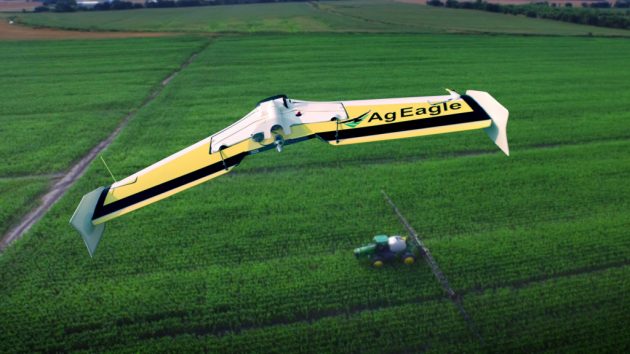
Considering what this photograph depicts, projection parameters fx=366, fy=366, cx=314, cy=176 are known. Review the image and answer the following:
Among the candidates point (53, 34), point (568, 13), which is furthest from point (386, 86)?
point (568, 13)

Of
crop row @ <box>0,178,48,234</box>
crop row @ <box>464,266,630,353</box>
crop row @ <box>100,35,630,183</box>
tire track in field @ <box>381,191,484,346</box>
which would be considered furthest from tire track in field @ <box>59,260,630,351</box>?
crop row @ <box>100,35,630,183</box>

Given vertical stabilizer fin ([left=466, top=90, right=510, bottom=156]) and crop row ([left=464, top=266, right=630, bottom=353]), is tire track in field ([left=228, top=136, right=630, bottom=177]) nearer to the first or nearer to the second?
crop row ([left=464, top=266, right=630, bottom=353])

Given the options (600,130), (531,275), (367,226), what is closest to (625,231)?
(531,275)

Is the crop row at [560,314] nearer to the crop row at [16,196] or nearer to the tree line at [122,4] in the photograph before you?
the crop row at [16,196]

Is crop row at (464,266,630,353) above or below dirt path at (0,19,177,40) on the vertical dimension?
below

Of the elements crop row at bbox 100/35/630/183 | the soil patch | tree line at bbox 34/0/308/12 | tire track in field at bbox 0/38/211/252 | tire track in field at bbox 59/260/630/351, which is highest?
tree line at bbox 34/0/308/12

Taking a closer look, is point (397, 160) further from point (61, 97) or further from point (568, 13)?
point (568, 13)
